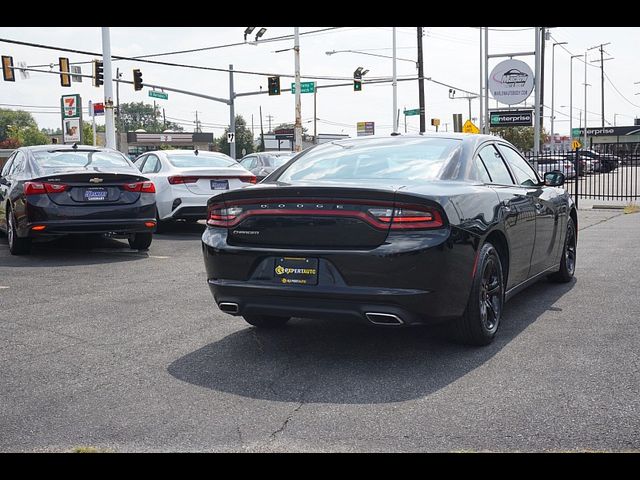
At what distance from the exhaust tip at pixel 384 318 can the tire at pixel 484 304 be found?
621 millimetres

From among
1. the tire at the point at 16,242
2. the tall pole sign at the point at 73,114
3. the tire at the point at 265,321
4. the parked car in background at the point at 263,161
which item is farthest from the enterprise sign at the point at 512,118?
the tire at the point at 265,321

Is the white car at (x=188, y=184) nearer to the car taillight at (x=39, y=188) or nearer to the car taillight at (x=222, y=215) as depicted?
the car taillight at (x=39, y=188)

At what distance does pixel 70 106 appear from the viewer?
108 feet

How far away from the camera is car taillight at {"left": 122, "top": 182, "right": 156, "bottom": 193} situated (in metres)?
10.3

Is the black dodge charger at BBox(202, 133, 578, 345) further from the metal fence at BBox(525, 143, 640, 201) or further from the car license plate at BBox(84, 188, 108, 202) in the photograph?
the metal fence at BBox(525, 143, 640, 201)

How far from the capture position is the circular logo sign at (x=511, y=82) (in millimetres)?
26875

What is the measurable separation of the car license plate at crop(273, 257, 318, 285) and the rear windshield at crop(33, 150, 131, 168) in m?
6.34

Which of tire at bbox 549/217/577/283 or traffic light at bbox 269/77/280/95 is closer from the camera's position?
tire at bbox 549/217/577/283

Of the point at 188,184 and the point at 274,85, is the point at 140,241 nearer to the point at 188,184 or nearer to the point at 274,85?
the point at 188,184

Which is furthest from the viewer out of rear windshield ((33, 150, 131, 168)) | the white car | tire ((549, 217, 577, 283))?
the white car

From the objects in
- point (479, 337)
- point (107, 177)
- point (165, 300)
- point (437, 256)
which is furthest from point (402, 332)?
point (107, 177)

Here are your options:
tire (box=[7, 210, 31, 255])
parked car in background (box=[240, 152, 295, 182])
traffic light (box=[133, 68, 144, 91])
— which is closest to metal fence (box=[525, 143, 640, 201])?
parked car in background (box=[240, 152, 295, 182])
